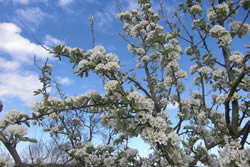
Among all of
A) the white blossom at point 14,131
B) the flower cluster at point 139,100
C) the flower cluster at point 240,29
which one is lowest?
the white blossom at point 14,131

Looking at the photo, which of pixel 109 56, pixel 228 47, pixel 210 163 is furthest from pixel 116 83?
pixel 228 47

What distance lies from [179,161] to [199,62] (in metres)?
2.46

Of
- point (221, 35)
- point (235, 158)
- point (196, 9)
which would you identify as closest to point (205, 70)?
point (221, 35)

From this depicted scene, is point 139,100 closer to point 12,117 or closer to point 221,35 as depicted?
point 12,117

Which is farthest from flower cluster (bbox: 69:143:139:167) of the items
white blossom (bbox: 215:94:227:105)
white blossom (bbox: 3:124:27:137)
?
white blossom (bbox: 3:124:27:137)

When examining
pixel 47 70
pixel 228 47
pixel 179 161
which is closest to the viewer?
pixel 179 161

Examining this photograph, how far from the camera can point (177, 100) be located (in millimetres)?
4430

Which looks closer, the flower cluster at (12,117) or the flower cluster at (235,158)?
the flower cluster at (235,158)

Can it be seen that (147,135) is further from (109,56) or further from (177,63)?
(177,63)

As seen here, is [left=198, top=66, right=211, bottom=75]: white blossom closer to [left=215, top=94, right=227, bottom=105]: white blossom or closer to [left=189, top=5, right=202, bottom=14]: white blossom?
[left=215, top=94, right=227, bottom=105]: white blossom

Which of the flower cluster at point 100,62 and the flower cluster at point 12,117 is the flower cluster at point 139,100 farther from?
the flower cluster at point 12,117

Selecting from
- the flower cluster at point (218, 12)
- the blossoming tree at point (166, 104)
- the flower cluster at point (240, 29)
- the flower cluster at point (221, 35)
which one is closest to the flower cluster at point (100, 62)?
the blossoming tree at point (166, 104)

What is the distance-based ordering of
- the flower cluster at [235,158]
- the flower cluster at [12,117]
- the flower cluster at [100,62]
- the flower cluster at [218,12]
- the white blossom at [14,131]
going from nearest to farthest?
the white blossom at [14,131]
the flower cluster at [235,158]
the flower cluster at [12,117]
the flower cluster at [100,62]
the flower cluster at [218,12]

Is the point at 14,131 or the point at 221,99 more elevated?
the point at 221,99
